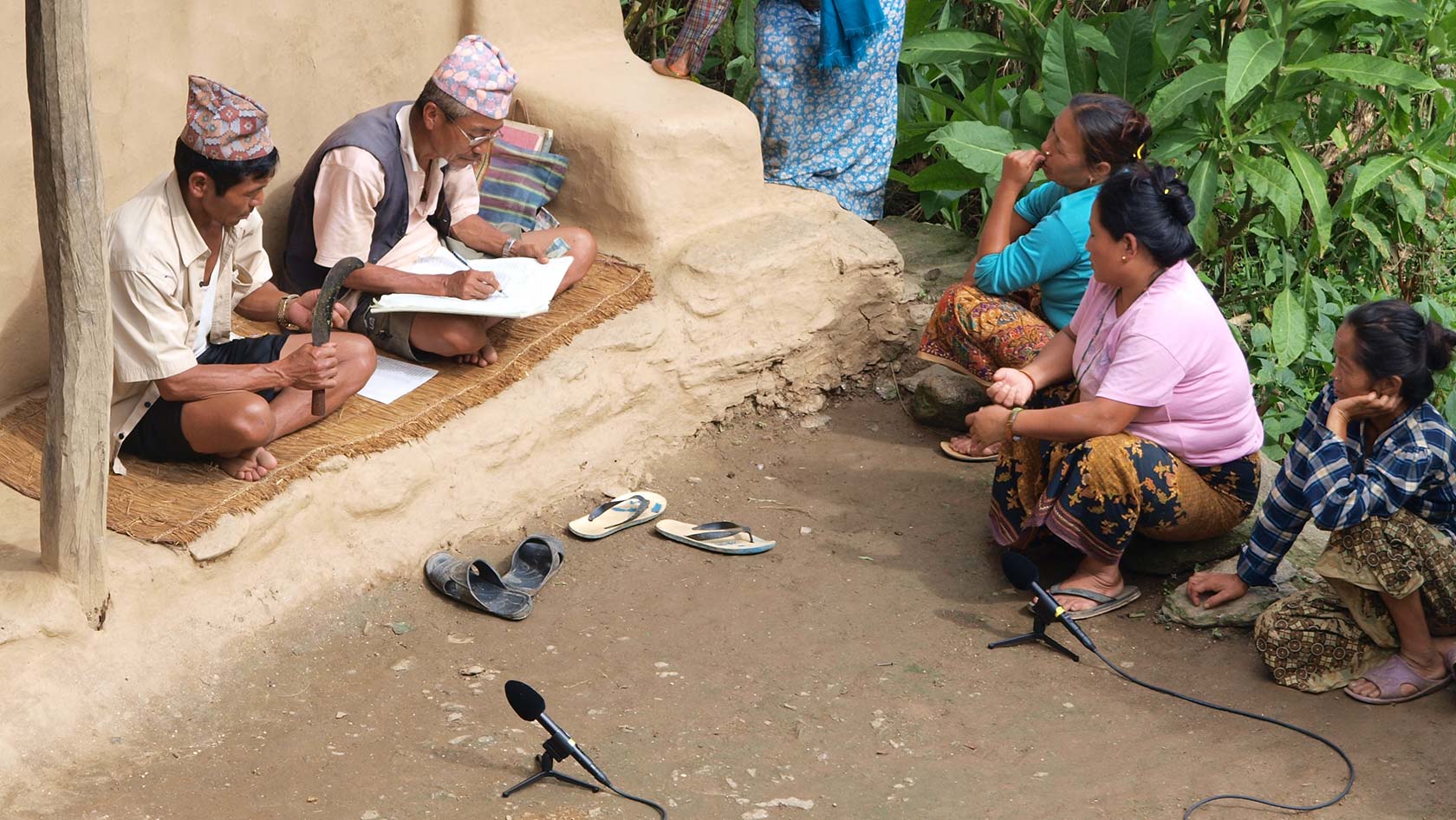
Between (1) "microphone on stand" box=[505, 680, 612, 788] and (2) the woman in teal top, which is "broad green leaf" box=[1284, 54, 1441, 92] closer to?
(2) the woman in teal top

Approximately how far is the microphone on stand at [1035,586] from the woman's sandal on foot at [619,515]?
1.22 meters

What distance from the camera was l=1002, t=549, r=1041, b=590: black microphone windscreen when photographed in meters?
4.02

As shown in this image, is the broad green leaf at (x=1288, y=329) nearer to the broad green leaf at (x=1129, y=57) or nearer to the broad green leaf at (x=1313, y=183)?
the broad green leaf at (x=1313, y=183)

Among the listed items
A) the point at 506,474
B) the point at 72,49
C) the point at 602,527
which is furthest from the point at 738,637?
the point at 72,49

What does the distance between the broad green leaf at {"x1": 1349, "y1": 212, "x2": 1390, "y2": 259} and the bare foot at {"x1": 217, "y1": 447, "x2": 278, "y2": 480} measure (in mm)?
4565

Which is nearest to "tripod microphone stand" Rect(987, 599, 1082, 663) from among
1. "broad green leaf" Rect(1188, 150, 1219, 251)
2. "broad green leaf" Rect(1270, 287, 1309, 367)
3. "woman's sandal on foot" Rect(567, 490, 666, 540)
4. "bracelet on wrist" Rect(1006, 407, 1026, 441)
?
"bracelet on wrist" Rect(1006, 407, 1026, 441)

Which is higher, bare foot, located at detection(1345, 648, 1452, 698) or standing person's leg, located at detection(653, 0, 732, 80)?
standing person's leg, located at detection(653, 0, 732, 80)

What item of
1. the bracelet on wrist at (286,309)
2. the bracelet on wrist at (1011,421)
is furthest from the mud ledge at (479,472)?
the bracelet on wrist at (1011,421)

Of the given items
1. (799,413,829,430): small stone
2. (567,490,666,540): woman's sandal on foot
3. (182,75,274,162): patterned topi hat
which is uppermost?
(182,75,274,162): patterned topi hat

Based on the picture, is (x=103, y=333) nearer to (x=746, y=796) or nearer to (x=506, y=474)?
(x=506, y=474)

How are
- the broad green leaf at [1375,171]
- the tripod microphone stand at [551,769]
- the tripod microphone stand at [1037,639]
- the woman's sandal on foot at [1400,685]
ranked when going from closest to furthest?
the tripod microphone stand at [551,769] < the woman's sandal on foot at [1400,685] < the tripod microphone stand at [1037,639] < the broad green leaf at [1375,171]

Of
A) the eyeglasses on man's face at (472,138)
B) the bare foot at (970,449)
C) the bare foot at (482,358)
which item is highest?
the eyeglasses on man's face at (472,138)

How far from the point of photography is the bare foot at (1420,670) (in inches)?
146

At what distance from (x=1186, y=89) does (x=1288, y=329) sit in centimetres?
107
